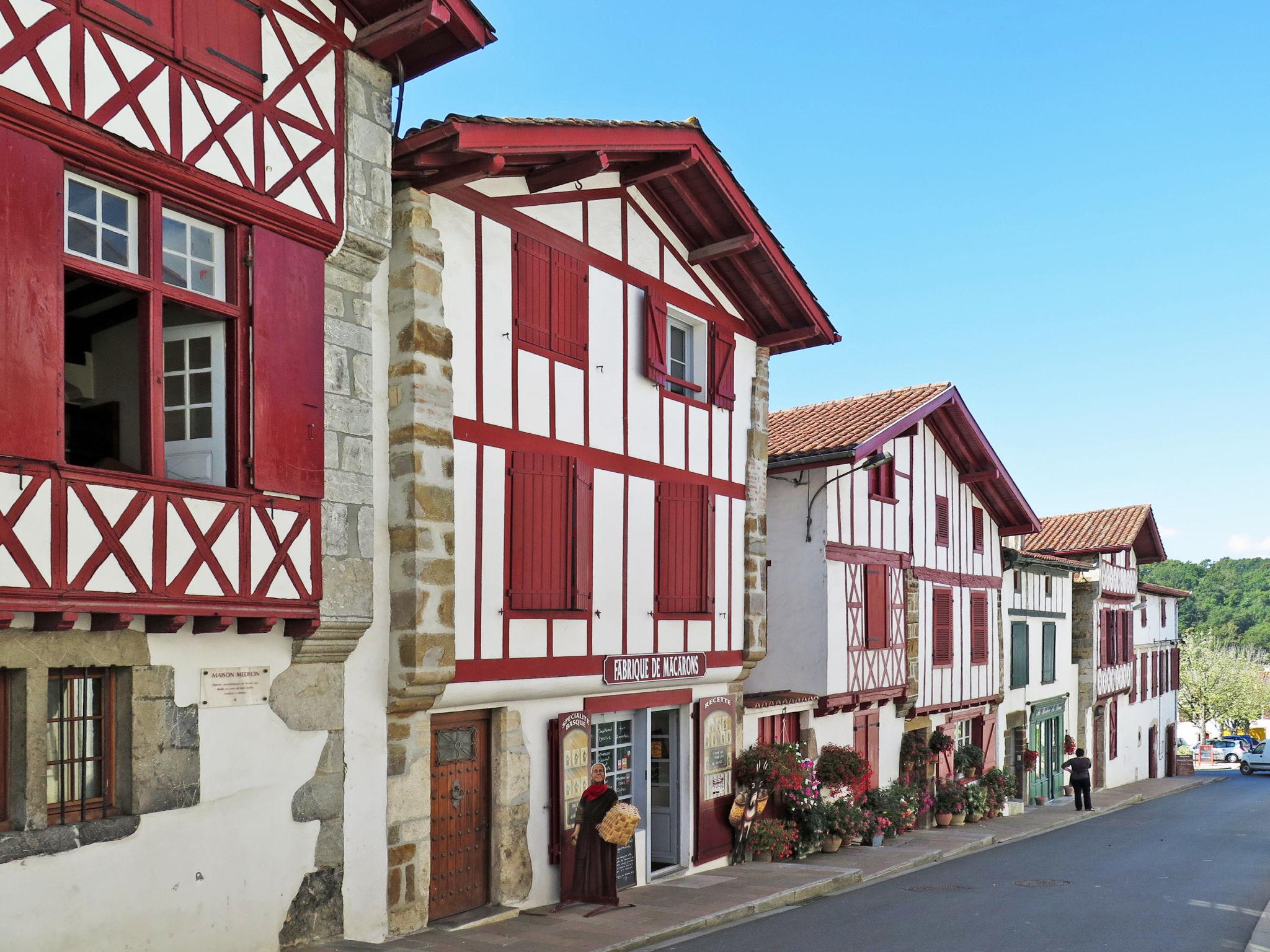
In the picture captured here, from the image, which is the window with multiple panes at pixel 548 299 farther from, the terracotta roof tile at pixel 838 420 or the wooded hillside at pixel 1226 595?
the wooded hillside at pixel 1226 595

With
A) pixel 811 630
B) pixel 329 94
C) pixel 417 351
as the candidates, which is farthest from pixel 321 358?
pixel 811 630

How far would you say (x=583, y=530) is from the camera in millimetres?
11359

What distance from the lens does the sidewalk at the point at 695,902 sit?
9.29 meters

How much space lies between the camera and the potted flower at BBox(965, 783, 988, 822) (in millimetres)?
20875

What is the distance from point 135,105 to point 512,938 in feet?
21.5

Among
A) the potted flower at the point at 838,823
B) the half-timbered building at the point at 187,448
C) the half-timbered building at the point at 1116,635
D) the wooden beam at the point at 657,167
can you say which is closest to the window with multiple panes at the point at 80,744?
the half-timbered building at the point at 187,448

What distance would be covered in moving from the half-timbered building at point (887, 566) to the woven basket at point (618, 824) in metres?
6.21

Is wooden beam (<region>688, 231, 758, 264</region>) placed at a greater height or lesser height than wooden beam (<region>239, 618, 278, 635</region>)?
greater

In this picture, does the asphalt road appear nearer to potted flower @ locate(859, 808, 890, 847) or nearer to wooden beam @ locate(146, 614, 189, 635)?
potted flower @ locate(859, 808, 890, 847)

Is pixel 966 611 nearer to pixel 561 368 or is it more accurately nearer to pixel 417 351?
pixel 561 368

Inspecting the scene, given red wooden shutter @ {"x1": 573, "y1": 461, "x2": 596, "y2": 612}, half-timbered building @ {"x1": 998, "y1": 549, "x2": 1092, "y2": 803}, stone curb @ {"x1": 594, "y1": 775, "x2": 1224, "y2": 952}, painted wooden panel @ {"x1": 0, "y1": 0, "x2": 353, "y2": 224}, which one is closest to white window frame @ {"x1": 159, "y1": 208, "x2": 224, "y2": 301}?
painted wooden panel @ {"x1": 0, "y1": 0, "x2": 353, "y2": 224}

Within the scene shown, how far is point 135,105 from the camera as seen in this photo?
721 centimetres

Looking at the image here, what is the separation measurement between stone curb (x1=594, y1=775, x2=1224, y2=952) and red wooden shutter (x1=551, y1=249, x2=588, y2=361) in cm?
516

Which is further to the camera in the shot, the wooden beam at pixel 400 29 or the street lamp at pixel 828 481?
the street lamp at pixel 828 481
